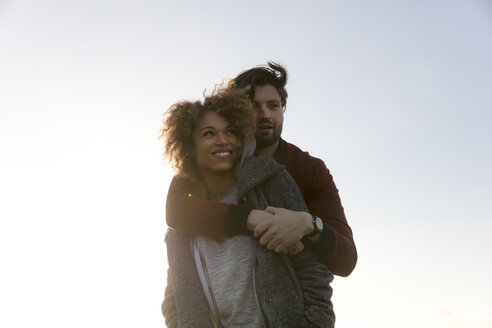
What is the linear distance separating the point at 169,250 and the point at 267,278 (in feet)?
3.00

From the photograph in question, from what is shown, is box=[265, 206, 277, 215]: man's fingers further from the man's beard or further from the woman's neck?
the man's beard

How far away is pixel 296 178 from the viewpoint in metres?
4.03

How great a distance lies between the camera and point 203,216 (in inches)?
137

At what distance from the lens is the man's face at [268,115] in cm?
454

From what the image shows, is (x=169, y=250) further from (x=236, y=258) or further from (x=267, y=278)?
(x=267, y=278)

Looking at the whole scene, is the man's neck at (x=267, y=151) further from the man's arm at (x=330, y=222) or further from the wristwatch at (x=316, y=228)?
the wristwatch at (x=316, y=228)

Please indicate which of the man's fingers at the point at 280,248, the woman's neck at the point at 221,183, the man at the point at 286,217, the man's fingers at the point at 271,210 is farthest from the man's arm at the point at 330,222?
the woman's neck at the point at 221,183

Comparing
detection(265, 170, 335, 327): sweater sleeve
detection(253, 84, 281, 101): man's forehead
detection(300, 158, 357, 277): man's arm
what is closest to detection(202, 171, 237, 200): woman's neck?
detection(265, 170, 335, 327): sweater sleeve

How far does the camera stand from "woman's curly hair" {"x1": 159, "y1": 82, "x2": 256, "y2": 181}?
3.94 meters

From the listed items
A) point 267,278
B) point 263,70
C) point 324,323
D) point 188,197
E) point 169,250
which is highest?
point 263,70

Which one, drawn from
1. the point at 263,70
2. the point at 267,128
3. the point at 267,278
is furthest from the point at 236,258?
the point at 263,70

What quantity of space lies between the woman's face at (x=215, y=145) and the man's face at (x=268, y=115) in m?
0.63

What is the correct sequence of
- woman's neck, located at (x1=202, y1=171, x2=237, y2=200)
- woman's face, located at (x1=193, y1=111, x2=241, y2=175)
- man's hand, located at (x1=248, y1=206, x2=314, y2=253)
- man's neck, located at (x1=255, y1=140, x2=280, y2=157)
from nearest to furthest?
man's hand, located at (x1=248, y1=206, x2=314, y2=253), woman's face, located at (x1=193, y1=111, x2=241, y2=175), woman's neck, located at (x1=202, y1=171, x2=237, y2=200), man's neck, located at (x1=255, y1=140, x2=280, y2=157)

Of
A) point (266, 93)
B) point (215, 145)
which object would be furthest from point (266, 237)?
point (266, 93)
